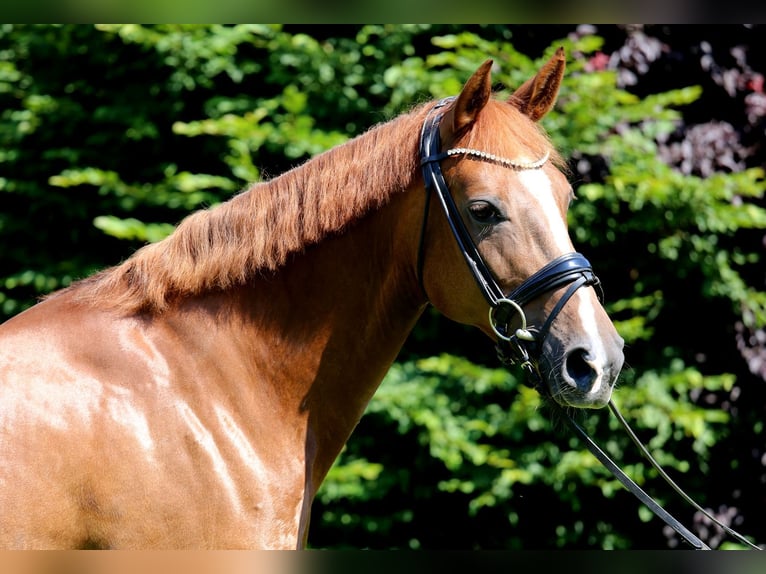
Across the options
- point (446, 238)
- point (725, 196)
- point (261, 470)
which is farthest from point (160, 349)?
point (725, 196)

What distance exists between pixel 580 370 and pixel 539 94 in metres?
0.91

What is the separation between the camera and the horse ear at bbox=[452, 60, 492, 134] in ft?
7.00

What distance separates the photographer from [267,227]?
226 cm

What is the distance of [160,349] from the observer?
7.15 feet

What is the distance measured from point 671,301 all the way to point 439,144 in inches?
115

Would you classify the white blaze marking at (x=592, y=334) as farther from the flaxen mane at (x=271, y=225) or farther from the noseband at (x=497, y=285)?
the flaxen mane at (x=271, y=225)

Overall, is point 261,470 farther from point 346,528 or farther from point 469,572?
point 346,528

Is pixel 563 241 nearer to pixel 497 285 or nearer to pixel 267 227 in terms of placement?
pixel 497 285

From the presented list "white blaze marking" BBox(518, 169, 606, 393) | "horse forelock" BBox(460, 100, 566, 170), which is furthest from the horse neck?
"white blaze marking" BBox(518, 169, 606, 393)

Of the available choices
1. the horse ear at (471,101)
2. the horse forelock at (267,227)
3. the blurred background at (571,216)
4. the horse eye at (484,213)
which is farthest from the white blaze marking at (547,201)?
the blurred background at (571,216)

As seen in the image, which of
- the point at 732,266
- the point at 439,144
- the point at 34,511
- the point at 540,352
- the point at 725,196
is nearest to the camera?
the point at 34,511

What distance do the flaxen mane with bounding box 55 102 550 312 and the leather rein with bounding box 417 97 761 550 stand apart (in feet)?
0.24

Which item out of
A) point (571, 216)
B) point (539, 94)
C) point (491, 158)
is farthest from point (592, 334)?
point (571, 216)

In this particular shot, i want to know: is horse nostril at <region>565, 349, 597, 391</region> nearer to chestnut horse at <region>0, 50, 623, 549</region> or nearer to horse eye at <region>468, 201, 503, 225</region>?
chestnut horse at <region>0, 50, 623, 549</region>
